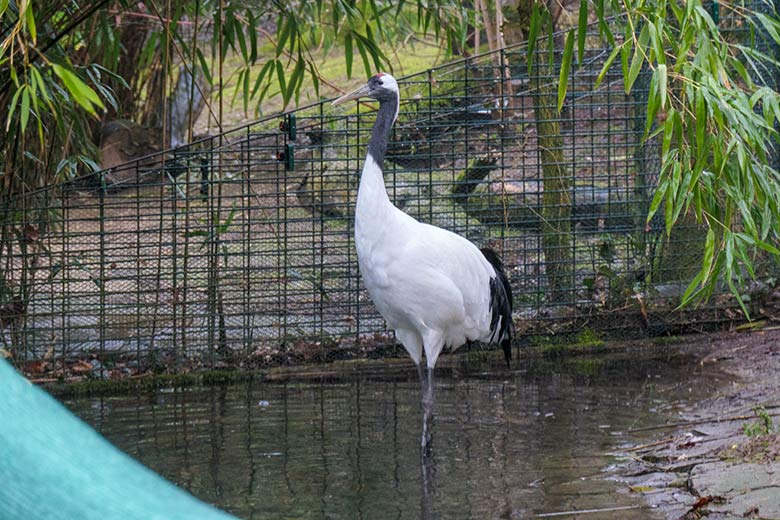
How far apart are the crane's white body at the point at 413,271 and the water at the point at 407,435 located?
586 mm

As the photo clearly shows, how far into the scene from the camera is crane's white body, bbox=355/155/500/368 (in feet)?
18.7

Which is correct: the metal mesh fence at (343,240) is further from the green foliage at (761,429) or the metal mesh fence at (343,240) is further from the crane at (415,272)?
the green foliage at (761,429)

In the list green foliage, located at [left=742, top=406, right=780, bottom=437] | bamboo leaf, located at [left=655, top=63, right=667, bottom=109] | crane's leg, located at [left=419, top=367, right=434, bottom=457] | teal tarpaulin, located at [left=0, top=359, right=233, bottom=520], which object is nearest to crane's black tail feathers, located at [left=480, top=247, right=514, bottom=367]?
crane's leg, located at [left=419, top=367, right=434, bottom=457]

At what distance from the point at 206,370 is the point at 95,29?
2.62 metres

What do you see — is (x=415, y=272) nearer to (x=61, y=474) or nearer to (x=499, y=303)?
(x=499, y=303)

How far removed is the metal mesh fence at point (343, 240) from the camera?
23.4 ft

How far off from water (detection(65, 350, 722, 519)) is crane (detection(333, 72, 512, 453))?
0.35 meters

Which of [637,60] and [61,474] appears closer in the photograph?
[61,474]

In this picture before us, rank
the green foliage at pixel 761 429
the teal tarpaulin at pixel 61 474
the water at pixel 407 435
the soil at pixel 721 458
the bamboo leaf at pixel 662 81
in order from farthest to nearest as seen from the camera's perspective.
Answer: the green foliage at pixel 761 429, the water at pixel 407 435, the soil at pixel 721 458, the bamboo leaf at pixel 662 81, the teal tarpaulin at pixel 61 474

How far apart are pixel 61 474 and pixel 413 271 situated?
5.09 meters

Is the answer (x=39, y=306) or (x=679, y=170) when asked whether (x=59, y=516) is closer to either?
(x=679, y=170)

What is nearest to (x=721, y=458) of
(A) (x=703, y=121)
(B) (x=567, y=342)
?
(A) (x=703, y=121)

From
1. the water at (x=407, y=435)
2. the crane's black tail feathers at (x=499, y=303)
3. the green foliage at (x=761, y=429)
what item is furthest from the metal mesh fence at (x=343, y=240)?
the green foliage at (x=761, y=429)

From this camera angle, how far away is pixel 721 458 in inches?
190
